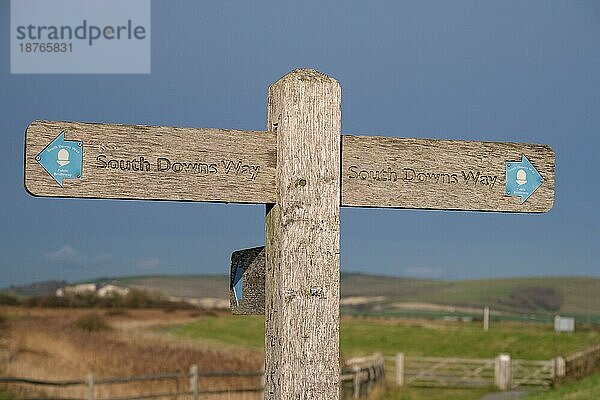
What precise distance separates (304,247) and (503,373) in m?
20.0

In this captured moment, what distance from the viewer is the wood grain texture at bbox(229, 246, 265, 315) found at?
12.4ft

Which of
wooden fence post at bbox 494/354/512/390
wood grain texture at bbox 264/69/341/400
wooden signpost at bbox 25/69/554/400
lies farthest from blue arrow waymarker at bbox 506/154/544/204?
wooden fence post at bbox 494/354/512/390

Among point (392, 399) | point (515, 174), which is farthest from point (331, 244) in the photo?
point (392, 399)

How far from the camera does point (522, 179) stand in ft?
12.9

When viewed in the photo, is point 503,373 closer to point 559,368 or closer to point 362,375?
point 559,368

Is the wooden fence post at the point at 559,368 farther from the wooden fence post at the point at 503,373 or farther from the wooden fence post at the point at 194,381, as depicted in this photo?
the wooden fence post at the point at 194,381

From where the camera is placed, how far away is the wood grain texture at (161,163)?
3.44 metres

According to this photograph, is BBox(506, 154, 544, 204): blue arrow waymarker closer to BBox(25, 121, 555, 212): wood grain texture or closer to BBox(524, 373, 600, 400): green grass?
BBox(25, 121, 555, 212): wood grain texture

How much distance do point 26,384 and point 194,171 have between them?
1263cm

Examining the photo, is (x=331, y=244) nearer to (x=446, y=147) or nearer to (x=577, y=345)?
(x=446, y=147)

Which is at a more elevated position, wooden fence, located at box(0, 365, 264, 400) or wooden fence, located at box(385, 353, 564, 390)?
wooden fence, located at box(0, 365, 264, 400)

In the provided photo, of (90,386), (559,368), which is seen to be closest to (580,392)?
(559,368)

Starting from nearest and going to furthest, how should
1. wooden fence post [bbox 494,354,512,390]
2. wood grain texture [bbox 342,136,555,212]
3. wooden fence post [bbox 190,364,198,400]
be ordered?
wood grain texture [bbox 342,136,555,212] → wooden fence post [bbox 190,364,198,400] → wooden fence post [bbox 494,354,512,390]

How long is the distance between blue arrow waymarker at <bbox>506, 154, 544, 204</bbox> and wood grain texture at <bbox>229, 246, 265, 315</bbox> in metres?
1.04
